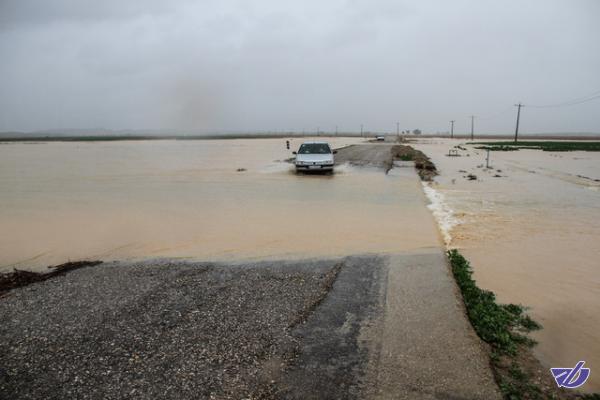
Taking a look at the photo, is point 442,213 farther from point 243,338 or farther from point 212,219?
point 243,338

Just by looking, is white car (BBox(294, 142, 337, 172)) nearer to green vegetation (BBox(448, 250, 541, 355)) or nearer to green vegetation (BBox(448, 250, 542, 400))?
green vegetation (BBox(448, 250, 542, 400))

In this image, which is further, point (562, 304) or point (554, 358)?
point (562, 304)

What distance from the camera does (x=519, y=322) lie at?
16.5 ft

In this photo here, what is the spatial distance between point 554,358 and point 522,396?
1.19 m

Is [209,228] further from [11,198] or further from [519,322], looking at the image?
[11,198]

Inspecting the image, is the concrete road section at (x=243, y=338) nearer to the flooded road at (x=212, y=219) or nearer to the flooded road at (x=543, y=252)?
the flooded road at (x=543, y=252)

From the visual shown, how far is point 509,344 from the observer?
4316mm

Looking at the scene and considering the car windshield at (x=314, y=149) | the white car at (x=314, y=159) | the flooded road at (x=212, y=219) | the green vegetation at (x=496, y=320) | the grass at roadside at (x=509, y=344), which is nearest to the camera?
the grass at roadside at (x=509, y=344)

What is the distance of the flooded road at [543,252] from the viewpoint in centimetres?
482

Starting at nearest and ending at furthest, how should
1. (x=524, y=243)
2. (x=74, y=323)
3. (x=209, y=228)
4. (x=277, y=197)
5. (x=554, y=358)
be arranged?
(x=554, y=358)
(x=74, y=323)
(x=524, y=243)
(x=209, y=228)
(x=277, y=197)

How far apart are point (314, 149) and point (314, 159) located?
1736 mm

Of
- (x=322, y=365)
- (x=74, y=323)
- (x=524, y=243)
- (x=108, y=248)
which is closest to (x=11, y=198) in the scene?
(x=108, y=248)

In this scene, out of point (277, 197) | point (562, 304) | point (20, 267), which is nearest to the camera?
point (562, 304)

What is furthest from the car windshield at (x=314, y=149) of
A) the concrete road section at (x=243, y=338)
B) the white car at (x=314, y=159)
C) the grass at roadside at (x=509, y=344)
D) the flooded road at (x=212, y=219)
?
the grass at roadside at (x=509, y=344)
